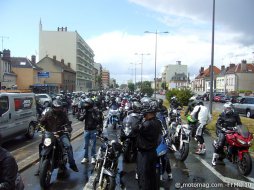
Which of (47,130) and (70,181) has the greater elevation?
(47,130)

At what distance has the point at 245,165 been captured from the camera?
7.97 metres

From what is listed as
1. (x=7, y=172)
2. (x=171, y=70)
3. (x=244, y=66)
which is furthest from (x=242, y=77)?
(x=7, y=172)

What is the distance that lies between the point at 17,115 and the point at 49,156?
6.11 m

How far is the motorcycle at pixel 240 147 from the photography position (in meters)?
7.99

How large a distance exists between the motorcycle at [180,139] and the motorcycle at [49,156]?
3.29 meters

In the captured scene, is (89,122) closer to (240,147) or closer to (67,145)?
(67,145)

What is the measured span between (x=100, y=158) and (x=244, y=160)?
3407mm

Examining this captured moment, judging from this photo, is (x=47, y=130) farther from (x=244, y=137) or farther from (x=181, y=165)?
(x=244, y=137)

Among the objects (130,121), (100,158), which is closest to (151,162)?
(100,158)

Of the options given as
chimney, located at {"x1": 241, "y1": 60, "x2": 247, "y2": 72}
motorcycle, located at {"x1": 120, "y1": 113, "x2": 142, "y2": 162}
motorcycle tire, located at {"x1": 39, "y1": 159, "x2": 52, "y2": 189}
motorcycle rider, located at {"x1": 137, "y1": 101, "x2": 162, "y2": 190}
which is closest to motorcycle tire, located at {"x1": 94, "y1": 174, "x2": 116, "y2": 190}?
motorcycle rider, located at {"x1": 137, "y1": 101, "x2": 162, "y2": 190}

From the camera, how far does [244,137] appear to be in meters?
8.11

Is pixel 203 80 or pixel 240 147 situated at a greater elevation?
pixel 203 80

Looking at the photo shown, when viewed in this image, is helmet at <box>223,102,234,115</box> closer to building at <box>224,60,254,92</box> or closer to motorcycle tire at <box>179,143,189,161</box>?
motorcycle tire at <box>179,143,189,161</box>

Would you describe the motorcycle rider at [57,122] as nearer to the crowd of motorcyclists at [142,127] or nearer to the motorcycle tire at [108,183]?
the crowd of motorcyclists at [142,127]
